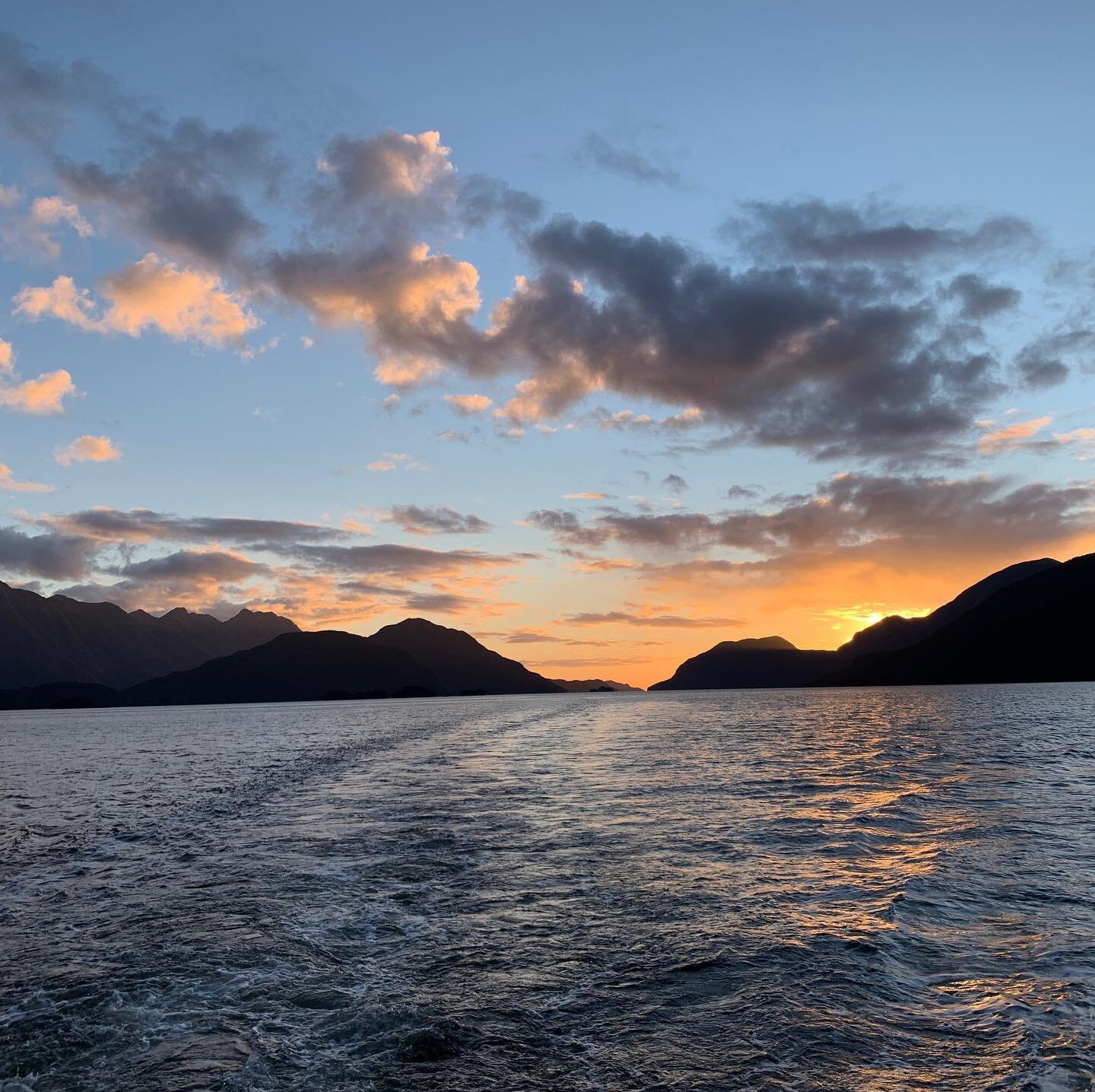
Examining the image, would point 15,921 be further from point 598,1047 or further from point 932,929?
point 932,929

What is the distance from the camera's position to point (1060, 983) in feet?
46.0

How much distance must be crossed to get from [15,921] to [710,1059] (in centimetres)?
1790

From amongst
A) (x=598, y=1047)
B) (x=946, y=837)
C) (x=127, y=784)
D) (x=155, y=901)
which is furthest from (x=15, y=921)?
(x=127, y=784)

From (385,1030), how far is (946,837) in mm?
23287

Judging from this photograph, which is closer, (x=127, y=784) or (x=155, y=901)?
(x=155, y=901)

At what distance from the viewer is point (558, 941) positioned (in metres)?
16.7

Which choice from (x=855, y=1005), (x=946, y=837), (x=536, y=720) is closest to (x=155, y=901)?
(x=855, y=1005)

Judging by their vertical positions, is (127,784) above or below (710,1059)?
below

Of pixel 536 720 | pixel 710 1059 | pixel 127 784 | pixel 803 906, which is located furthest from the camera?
pixel 536 720

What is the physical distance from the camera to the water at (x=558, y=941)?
11414mm

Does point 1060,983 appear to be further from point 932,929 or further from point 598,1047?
point 598,1047

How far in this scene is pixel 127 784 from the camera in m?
52.0

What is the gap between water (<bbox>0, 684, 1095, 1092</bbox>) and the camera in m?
11.4

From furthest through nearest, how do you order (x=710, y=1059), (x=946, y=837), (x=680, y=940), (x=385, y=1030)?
(x=946, y=837) < (x=680, y=940) < (x=385, y=1030) < (x=710, y=1059)
